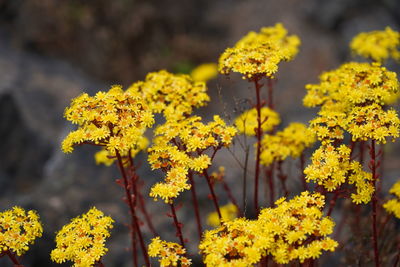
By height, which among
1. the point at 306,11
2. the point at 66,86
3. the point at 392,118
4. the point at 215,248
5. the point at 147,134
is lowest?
the point at 215,248

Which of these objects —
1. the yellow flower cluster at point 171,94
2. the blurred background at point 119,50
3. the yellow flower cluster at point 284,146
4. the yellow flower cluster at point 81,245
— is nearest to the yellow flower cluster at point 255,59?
the yellow flower cluster at point 171,94

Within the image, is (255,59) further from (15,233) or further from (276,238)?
(15,233)

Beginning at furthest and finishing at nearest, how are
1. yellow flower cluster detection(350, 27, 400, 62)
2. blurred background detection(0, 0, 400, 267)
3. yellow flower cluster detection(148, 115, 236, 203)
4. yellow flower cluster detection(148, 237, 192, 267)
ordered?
1. blurred background detection(0, 0, 400, 267)
2. yellow flower cluster detection(350, 27, 400, 62)
3. yellow flower cluster detection(148, 115, 236, 203)
4. yellow flower cluster detection(148, 237, 192, 267)

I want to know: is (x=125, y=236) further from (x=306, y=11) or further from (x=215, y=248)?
(x=306, y=11)

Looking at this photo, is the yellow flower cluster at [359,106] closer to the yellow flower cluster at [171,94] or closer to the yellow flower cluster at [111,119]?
the yellow flower cluster at [171,94]

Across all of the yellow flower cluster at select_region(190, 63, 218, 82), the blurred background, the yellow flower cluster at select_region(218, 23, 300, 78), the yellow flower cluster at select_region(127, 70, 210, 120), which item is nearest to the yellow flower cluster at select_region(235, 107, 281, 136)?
the yellow flower cluster at select_region(127, 70, 210, 120)

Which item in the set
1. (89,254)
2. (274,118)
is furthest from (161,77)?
(89,254)

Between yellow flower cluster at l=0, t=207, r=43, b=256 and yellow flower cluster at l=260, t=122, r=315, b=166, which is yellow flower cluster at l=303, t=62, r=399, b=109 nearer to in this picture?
yellow flower cluster at l=260, t=122, r=315, b=166
